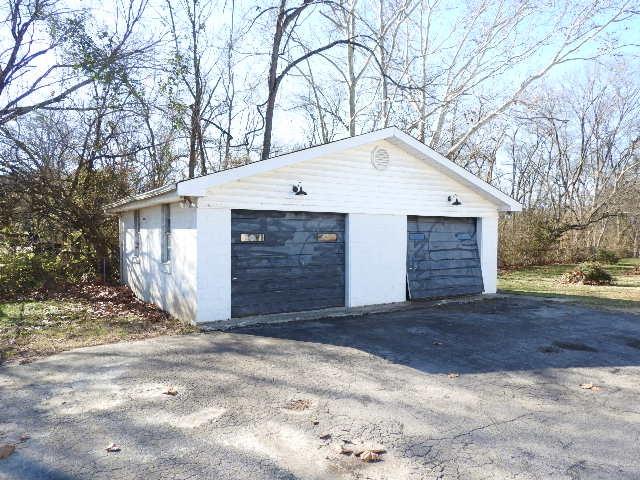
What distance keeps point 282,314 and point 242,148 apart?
14.8 meters

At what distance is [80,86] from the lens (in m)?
11.5

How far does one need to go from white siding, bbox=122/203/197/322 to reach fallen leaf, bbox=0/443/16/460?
4.34 m

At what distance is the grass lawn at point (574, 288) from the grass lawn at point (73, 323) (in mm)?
9477

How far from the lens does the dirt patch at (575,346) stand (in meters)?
6.54

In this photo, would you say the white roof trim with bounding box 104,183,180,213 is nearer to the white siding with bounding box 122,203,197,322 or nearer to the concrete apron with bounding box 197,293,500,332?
the white siding with bounding box 122,203,197,322

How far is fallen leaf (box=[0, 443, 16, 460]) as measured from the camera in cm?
339

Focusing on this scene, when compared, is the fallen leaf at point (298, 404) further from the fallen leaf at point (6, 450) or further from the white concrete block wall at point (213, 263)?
the white concrete block wall at point (213, 263)

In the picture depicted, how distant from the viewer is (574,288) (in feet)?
45.5

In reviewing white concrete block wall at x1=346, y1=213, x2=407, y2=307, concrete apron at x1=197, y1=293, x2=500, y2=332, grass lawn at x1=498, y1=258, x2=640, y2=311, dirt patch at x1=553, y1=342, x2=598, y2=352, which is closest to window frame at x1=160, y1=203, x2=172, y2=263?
concrete apron at x1=197, y1=293, x2=500, y2=332

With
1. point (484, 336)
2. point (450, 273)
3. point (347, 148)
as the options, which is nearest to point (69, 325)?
point (347, 148)

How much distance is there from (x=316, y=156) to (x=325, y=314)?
3.08 metres

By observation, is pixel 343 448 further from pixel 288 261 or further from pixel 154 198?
pixel 154 198

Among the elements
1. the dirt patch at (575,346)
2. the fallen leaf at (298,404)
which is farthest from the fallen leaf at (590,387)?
the fallen leaf at (298,404)

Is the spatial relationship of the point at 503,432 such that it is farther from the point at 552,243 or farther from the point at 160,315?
the point at 552,243
